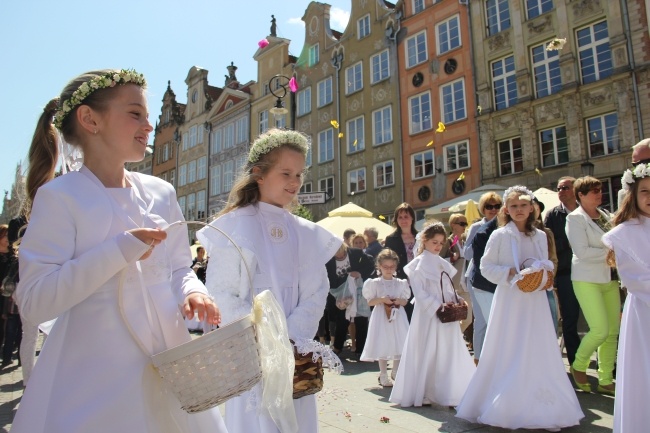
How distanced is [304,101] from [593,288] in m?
26.6

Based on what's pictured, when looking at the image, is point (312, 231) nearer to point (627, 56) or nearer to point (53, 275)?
point (53, 275)

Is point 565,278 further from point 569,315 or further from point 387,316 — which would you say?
point 387,316

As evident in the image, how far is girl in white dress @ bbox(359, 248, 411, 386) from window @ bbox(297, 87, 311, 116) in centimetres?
2433

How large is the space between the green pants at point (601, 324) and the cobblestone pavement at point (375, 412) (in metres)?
0.31

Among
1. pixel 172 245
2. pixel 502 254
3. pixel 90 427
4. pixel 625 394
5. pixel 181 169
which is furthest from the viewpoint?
pixel 181 169

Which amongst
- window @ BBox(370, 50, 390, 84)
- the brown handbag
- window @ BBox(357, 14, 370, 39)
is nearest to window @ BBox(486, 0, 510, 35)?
window @ BBox(370, 50, 390, 84)

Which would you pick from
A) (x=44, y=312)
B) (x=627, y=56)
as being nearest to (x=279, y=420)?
(x=44, y=312)

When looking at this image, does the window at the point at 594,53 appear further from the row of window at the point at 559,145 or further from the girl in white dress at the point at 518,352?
the girl in white dress at the point at 518,352

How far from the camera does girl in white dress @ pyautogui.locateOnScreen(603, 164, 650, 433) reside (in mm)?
3262

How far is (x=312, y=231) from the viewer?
2887 mm

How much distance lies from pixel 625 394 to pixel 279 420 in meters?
2.48

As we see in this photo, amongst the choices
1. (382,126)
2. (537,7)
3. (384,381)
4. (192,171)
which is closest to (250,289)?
(384,381)

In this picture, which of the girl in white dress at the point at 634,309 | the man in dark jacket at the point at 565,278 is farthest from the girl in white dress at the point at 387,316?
the girl in white dress at the point at 634,309

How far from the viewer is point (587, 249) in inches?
211
